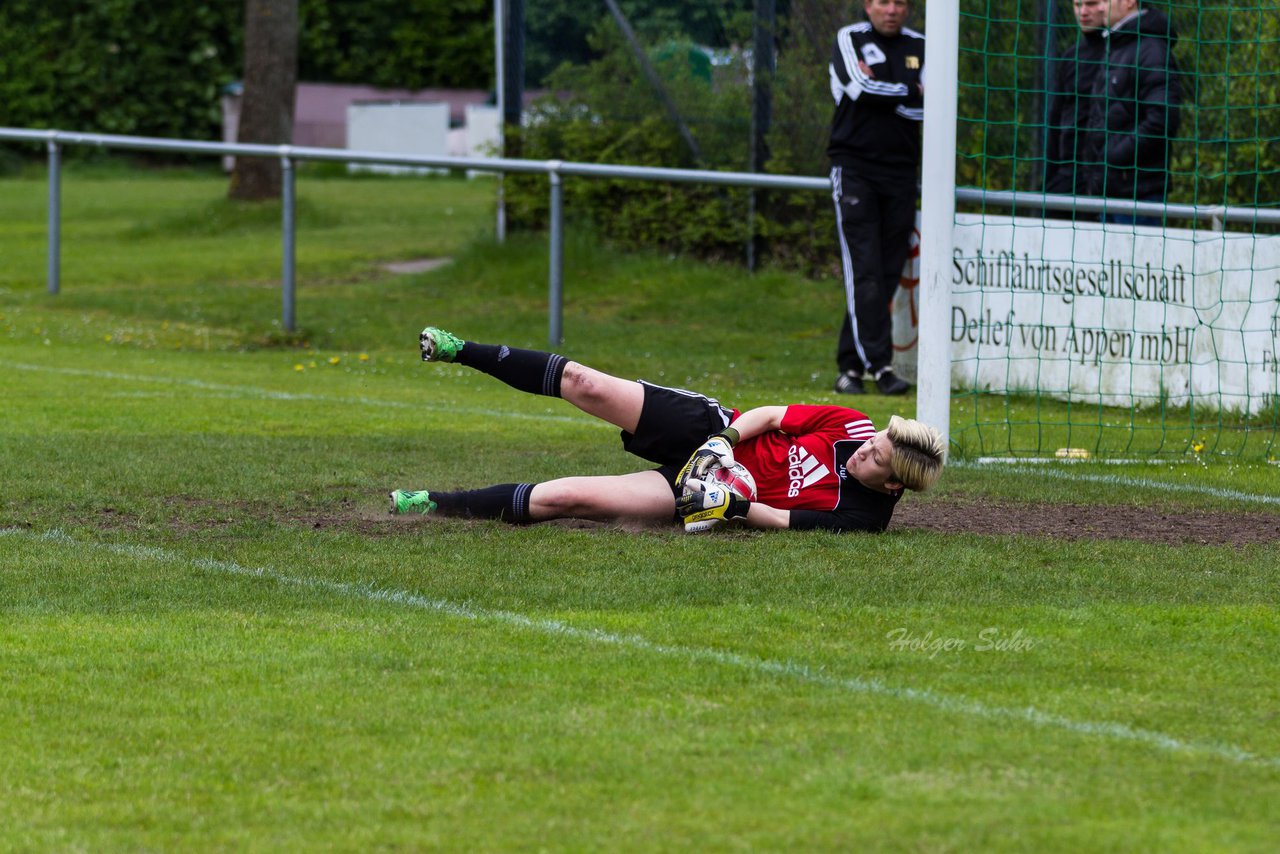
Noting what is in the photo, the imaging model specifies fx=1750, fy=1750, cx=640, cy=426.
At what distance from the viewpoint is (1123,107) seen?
10.6 meters

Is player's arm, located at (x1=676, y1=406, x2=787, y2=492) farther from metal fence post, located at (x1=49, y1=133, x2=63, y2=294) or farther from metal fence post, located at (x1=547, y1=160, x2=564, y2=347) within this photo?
metal fence post, located at (x1=49, y1=133, x2=63, y2=294)

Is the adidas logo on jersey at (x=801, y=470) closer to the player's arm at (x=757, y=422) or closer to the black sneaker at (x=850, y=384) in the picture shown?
the player's arm at (x=757, y=422)

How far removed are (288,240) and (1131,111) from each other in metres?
6.29

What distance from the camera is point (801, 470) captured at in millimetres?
6777

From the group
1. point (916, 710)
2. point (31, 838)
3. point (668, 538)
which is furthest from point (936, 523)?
point (31, 838)

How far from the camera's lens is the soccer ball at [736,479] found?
6.53 meters

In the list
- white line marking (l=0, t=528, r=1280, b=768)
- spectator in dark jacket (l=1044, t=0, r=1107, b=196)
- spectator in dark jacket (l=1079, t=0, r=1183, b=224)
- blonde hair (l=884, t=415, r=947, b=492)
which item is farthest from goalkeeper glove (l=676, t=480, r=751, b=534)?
spectator in dark jacket (l=1079, t=0, r=1183, b=224)

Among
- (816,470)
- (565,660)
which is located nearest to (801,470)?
(816,470)

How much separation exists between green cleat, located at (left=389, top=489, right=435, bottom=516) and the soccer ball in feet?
4.01

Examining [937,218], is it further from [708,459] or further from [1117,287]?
[708,459]

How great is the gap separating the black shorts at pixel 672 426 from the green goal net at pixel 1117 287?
112 inches

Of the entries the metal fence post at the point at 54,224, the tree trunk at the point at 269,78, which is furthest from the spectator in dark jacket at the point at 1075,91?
the tree trunk at the point at 269,78

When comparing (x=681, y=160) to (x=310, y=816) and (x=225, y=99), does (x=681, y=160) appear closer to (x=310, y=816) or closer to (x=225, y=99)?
(x=310, y=816)

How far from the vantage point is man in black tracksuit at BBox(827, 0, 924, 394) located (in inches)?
432
